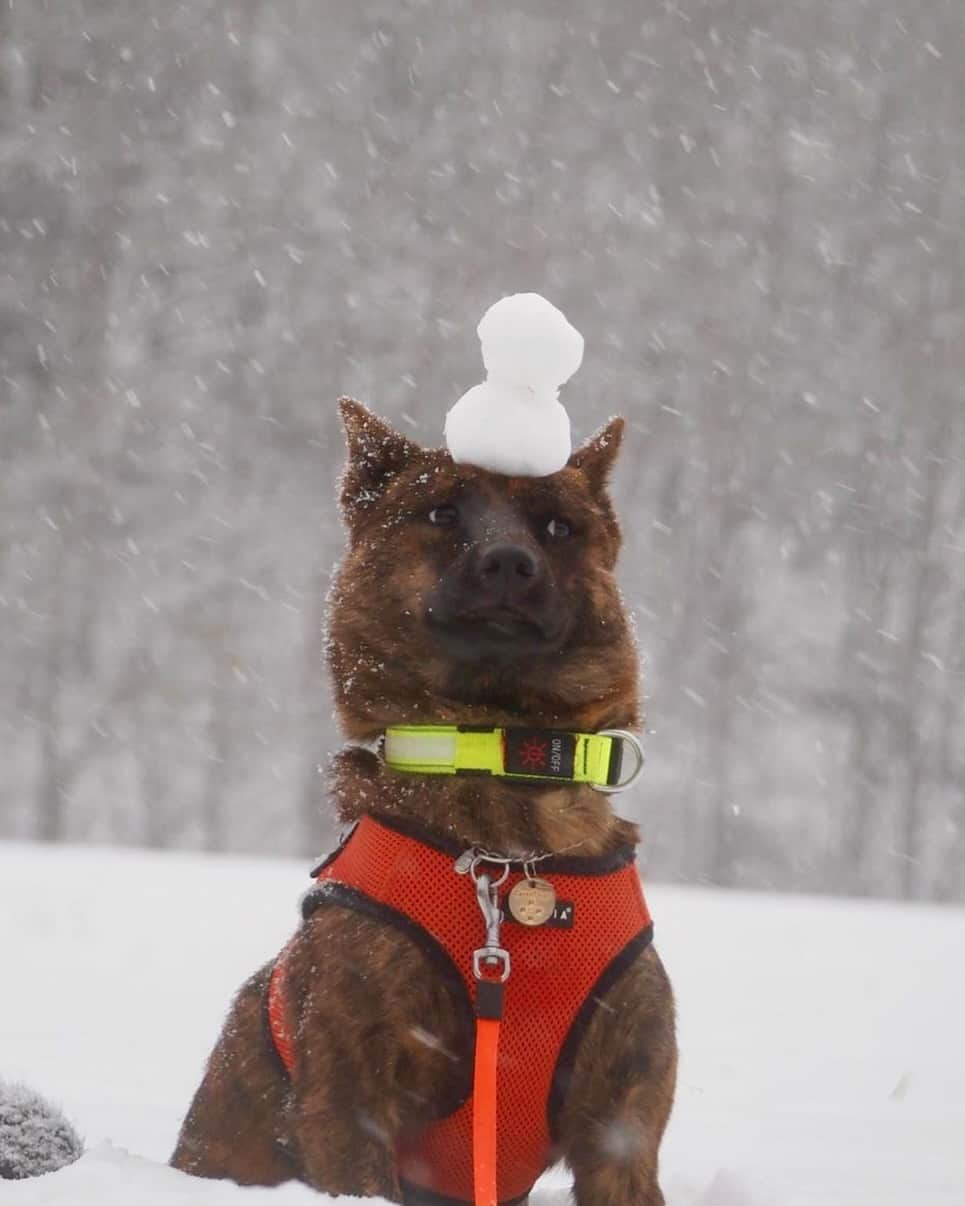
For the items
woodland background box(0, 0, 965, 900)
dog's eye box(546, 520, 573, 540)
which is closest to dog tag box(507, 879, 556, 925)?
dog's eye box(546, 520, 573, 540)

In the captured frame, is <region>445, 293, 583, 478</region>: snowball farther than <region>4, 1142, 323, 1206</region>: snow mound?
Yes

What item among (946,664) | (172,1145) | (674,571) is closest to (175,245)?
(674,571)

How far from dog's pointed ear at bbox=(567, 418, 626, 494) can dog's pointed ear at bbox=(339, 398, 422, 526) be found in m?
0.36

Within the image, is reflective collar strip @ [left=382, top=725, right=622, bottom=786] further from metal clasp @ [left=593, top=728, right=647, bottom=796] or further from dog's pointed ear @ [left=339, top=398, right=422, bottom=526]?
dog's pointed ear @ [left=339, top=398, right=422, bottom=526]

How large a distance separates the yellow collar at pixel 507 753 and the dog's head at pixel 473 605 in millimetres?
74

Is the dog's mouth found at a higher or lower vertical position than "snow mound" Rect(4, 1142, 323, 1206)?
higher

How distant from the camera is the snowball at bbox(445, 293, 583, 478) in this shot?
2924mm

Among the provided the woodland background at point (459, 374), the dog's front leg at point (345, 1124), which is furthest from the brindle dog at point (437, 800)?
the woodland background at point (459, 374)

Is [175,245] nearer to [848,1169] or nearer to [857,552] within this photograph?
[857,552]

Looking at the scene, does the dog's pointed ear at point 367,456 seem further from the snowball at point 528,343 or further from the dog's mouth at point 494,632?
the dog's mouth at point 494,632

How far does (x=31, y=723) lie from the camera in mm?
17188

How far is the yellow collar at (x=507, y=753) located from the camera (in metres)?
2.73

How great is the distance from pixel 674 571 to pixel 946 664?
3528 mm

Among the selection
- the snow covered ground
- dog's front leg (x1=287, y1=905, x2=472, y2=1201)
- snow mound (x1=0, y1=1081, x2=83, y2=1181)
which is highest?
dog's front leg (x1=287, y1=905, x2=472, y2=1201)
